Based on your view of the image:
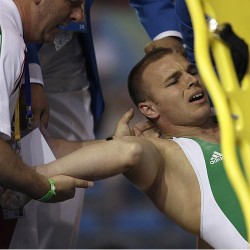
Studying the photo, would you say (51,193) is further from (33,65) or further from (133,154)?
(33,65)

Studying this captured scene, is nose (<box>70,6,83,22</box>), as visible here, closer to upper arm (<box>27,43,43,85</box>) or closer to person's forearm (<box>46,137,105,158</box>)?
upper arm (<box>27,43,43,85</box>)

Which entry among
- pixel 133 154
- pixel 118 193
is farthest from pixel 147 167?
pixel 118 193

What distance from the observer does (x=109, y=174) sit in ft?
5.10

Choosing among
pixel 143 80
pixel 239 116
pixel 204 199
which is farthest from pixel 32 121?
pixel 239 116

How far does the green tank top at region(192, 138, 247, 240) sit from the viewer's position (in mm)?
1622

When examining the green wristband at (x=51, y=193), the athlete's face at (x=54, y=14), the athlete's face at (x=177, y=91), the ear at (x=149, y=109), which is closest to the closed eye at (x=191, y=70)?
the athlete's face at (x=177, y=91)

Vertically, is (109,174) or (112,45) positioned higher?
(109,174)

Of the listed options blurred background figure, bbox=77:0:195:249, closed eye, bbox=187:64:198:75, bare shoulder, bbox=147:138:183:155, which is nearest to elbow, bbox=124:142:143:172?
bare shoulder, bbox=147:138:183:155

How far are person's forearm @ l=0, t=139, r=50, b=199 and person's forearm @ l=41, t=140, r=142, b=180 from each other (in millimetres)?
57

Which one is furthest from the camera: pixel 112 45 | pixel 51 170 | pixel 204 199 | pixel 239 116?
pixel 112 45

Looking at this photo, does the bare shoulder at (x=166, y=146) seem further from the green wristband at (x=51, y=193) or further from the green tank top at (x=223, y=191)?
A: the green wristband at (x=51, y=193)

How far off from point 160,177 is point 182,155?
0.07 m

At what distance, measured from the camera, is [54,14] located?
166 cm

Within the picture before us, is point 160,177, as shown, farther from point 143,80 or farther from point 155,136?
point 143,80
